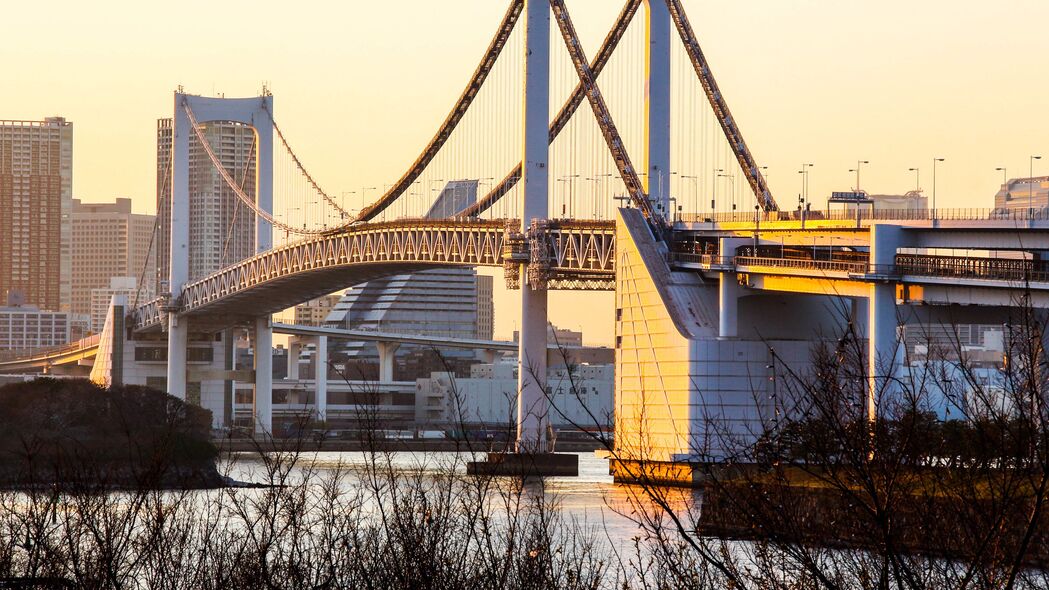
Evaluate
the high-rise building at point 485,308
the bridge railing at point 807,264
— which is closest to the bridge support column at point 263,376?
the bridge railing at point 807,264

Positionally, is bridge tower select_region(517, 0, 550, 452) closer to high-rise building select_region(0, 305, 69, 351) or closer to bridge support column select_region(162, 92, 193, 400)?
bridge support column select_region(162, 92, 193, 400)

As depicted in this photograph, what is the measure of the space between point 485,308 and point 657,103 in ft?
297

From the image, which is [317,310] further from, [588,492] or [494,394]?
[588,492]

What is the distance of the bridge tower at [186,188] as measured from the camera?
6731 cm

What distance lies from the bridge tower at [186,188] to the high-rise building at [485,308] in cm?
5931

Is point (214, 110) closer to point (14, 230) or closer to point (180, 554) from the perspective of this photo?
point (180, 554)

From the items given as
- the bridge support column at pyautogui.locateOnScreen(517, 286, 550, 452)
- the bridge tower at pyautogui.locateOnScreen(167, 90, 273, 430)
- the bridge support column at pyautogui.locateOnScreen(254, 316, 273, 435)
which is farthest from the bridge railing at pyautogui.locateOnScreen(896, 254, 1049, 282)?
the bridge support column at pyautogui.locateOnScreen(254, 316, 273, 435)

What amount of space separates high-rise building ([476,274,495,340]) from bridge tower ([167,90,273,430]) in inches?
2335

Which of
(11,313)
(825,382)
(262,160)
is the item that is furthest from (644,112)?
(11,313)

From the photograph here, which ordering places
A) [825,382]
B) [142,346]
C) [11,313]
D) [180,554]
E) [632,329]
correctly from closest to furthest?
[825,382] → [180,554] → [632,329] → [142,346] → [11,313]

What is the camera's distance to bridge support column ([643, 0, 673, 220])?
142ft

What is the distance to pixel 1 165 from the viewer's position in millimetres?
174250

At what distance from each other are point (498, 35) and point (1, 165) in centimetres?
13553

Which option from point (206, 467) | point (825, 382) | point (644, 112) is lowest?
point (206, 467)
